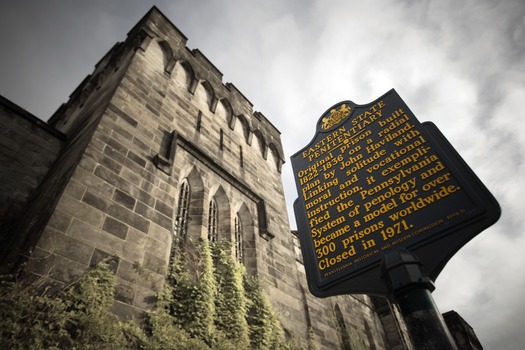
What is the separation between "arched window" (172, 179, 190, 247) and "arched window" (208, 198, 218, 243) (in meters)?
0.71

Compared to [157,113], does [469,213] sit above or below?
below

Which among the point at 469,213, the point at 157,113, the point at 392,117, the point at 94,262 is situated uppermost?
the point at 157,113

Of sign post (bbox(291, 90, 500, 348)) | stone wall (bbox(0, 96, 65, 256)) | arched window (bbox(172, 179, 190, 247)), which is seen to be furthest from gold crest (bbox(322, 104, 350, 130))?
stone wall (bbox(0, 96, 65, 256))

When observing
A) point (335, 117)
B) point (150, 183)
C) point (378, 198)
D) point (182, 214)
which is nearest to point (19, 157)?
point (150, 183)

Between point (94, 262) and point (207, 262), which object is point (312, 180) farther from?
point (94, 262)

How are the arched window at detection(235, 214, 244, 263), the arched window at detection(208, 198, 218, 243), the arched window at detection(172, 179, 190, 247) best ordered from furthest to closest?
the arched window at detection(235, 214, 244, 263) → the arched window at detection(208, 198, 218, 243) → the arched window at detection(172, 179, 190, 247)

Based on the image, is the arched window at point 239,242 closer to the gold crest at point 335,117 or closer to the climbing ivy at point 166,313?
the climbing ivy at point 166,313

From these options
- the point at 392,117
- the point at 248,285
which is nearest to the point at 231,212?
the point at 248,285

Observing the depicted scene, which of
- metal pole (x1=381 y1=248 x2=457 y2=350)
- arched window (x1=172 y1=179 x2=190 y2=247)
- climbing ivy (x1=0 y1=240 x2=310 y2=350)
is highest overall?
arched window (x1=172 y1=179 x2=190 y2=247)

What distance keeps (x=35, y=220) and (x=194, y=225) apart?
3118 millimetres

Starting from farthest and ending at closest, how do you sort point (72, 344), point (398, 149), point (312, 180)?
point (312, 180), point (398, 149), point (72, 344)

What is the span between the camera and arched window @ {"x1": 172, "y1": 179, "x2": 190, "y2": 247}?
677 cm

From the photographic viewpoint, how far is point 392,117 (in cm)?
494

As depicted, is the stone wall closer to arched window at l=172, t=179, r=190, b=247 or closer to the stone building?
the stone building
